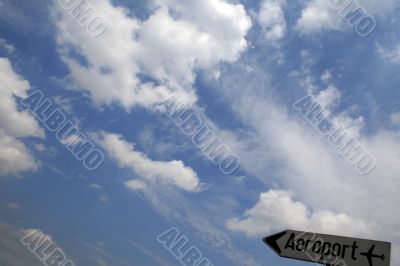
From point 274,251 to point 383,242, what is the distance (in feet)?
6.71

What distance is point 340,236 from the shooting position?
6.13 meters

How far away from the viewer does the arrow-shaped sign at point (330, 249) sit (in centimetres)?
563

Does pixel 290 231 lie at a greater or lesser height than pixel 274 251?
greater

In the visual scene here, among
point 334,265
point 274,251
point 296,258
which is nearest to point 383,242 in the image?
point 334,265

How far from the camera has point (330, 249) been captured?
607 cm

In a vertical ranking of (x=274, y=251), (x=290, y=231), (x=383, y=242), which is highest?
(x=383, y=242)

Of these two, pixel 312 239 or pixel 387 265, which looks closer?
pixel 387 265

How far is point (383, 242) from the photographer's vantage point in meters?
5.59

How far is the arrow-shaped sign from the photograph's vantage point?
563 centimetres

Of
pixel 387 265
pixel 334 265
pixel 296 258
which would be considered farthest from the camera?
pixel 296 258

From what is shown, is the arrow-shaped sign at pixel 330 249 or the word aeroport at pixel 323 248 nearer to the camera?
the arrow-shaped sign at pixel 330 249

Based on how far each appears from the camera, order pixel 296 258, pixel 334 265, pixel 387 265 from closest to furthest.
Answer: pixel 387 265, pixel 334 265, pixel 296 258

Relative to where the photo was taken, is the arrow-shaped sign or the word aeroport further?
the word aeroport

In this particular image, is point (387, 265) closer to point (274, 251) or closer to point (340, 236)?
point (340, 236)
